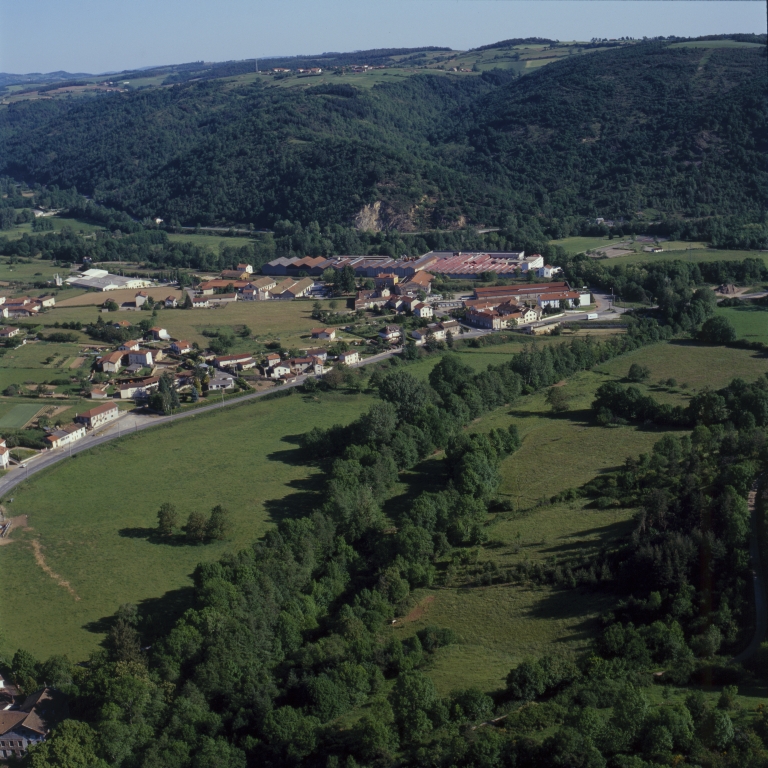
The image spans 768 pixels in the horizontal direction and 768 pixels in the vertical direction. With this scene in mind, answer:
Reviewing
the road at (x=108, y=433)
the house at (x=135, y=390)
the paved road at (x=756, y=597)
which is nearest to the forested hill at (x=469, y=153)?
the house at (x=135, y=390)

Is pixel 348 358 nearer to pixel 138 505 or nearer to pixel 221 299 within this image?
pixel 221 299

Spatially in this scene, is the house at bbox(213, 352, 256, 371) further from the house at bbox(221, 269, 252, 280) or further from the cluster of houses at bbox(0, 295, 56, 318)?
the house at bbox(221, 269, 252, 280)

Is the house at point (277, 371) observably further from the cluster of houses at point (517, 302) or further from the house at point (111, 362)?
the cluster of houses at point (517, 302)

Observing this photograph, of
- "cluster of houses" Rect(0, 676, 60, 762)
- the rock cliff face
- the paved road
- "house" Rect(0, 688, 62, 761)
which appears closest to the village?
the rock cliff face

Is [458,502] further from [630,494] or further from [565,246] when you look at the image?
[565,246]

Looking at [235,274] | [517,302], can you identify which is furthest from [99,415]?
[235,274]

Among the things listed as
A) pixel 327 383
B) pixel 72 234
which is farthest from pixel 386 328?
pixel 72 234
